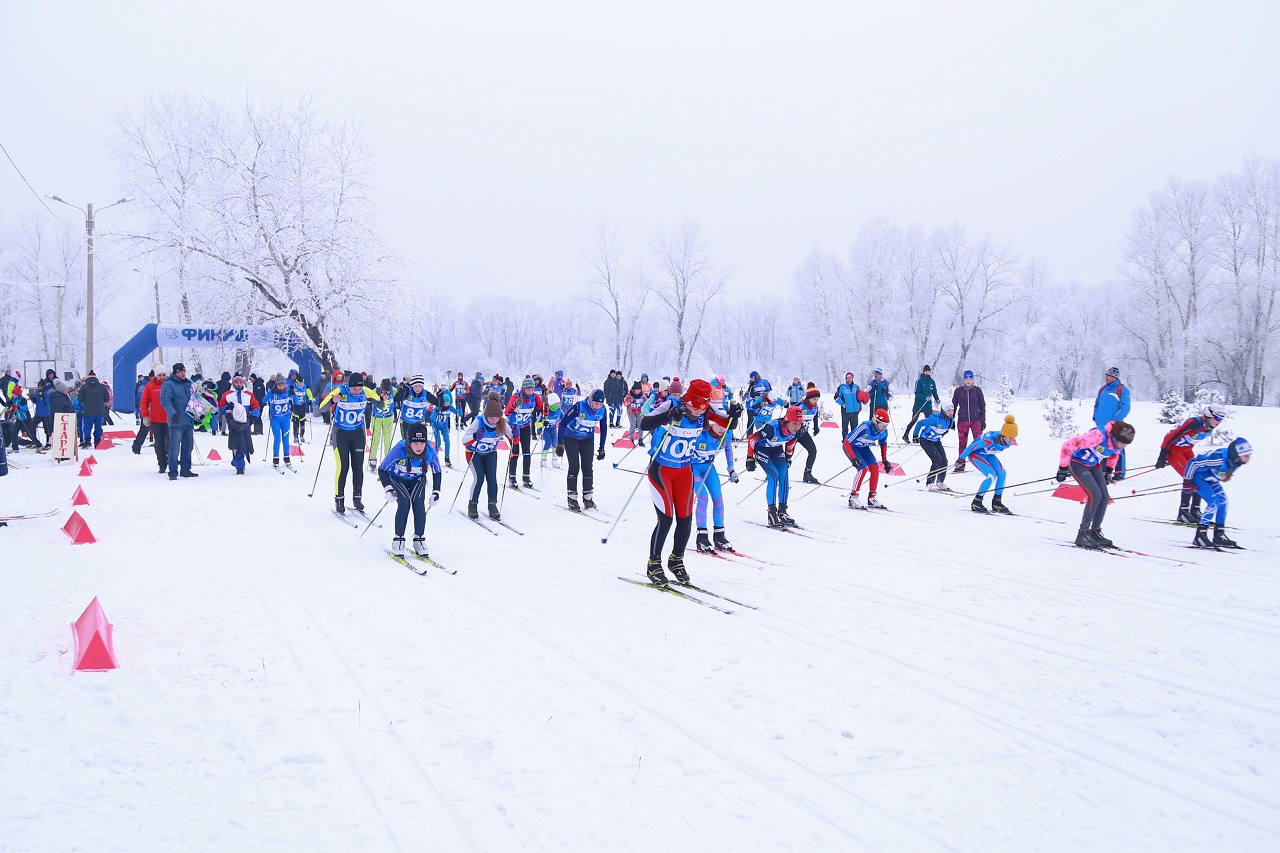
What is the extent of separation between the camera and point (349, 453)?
10.3 m

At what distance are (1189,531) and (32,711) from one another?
12.0 metres

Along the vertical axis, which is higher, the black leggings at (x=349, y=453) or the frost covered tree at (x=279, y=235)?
the frost covered tree at (x=279, y=235)

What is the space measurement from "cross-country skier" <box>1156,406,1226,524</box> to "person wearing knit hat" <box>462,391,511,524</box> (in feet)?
→ 28.2

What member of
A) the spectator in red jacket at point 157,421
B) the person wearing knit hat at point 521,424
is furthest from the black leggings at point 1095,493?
the spectator in red jacket at point 157,421

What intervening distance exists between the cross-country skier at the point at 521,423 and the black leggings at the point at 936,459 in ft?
23.5

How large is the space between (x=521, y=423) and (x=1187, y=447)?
9.63m

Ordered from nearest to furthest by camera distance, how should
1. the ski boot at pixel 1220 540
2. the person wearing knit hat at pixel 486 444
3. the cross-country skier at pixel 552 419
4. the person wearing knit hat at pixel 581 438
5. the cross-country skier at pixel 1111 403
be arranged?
the ski boot at pixel 1220 540 → the person wearing knit hat at pixel 486 444 → the person wearing knit hat at pixel 581 438 → the cross-country skier at pixel 1111 403 → the cross-country skier at pixel 552 419

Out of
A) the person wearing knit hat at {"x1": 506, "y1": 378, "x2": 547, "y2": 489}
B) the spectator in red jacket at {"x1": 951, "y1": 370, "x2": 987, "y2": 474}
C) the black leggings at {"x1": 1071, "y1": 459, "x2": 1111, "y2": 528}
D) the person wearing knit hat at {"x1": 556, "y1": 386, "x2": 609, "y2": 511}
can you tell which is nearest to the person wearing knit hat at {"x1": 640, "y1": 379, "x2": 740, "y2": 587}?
the person wearing knit hat at {"x1": 556, "y1": 386, "x2": 609, "y2": 511}

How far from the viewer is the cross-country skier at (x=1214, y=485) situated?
27.2ft

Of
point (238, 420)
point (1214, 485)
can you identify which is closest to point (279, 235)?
point (238, 420)

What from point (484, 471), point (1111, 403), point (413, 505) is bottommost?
point (413, 505)

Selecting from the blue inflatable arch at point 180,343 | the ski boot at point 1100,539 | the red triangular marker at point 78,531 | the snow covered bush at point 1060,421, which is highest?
the blue inflatable arch at point 180,343

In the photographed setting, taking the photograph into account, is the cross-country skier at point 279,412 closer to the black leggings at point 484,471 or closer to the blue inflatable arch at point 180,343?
the black leggings at point 484,471

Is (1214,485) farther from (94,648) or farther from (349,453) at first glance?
(349,453)
